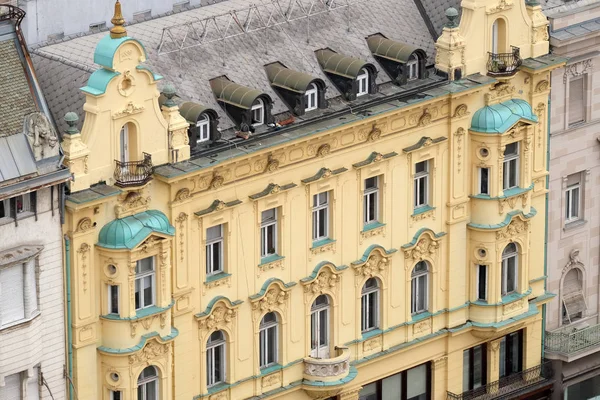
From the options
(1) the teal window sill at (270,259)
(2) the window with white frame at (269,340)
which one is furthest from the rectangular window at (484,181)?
(2) the window with white frame at (269,340)

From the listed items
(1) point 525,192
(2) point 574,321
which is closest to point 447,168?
(1) point 525,192

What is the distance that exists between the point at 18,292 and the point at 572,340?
31613mm

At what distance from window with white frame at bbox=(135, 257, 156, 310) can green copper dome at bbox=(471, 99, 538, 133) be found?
720 inches

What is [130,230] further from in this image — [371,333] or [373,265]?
[371,333]

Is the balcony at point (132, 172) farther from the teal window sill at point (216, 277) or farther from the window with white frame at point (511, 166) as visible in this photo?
the window with white frame at point (511, 166)

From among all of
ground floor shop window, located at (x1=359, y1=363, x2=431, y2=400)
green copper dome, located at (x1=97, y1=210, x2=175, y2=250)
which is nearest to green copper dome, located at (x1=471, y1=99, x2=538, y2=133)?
ground floor shop window, located at (x1=359, y1=363, x2=431, y2=400)

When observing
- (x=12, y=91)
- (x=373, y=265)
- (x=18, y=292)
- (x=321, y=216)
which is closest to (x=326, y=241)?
(x=321, y=216)

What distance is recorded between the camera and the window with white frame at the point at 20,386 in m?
90.1

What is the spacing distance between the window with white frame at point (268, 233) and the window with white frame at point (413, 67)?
29.9 feet

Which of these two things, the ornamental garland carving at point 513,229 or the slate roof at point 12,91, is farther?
the ornamental garland carving at point 513,229

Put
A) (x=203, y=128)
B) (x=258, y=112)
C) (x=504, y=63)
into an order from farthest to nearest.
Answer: (x=504, y=63) → (x=258, y=112) → (x=203, y=128)

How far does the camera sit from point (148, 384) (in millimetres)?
94438

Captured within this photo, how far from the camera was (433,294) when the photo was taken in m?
105

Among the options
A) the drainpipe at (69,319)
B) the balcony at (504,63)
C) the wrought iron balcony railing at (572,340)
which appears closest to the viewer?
the drainpipe at (69,319)
